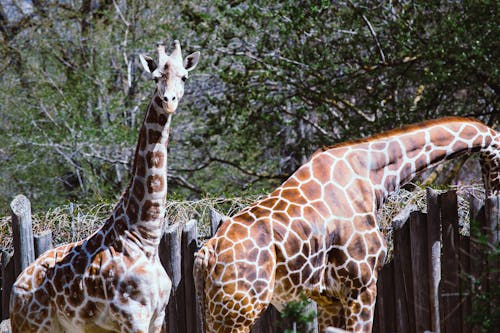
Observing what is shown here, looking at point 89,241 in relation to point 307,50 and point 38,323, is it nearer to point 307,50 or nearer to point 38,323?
point 38,323

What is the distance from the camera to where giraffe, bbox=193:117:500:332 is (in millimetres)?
5270

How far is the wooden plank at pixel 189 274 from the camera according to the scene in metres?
6.86

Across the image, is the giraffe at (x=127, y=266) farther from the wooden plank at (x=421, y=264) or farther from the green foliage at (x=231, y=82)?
the green foliage at (x=231, y=82)

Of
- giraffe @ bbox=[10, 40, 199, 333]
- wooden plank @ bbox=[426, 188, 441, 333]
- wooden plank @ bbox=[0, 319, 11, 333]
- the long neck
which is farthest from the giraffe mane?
wooden plank @ bbox=[0, 319, 11, 333]

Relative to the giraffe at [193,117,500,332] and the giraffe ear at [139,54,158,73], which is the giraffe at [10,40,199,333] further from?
the giraffe at [193,117,500,332]

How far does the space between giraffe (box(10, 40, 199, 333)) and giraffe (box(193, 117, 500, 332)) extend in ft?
1.33

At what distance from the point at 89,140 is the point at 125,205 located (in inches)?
354

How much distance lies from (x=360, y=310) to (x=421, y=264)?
1.02m

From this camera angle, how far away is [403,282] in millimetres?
6441

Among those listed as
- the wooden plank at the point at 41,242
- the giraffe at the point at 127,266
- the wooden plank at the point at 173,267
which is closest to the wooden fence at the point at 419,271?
the wooden plank at the point at 173,267

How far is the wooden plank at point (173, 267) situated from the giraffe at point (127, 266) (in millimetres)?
1385

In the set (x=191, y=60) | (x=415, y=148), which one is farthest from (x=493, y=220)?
(x=191, y=60)

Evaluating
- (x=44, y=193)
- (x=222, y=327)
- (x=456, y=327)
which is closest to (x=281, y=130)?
(x=44, y=193)

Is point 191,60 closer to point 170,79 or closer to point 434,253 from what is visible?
point 170,79
